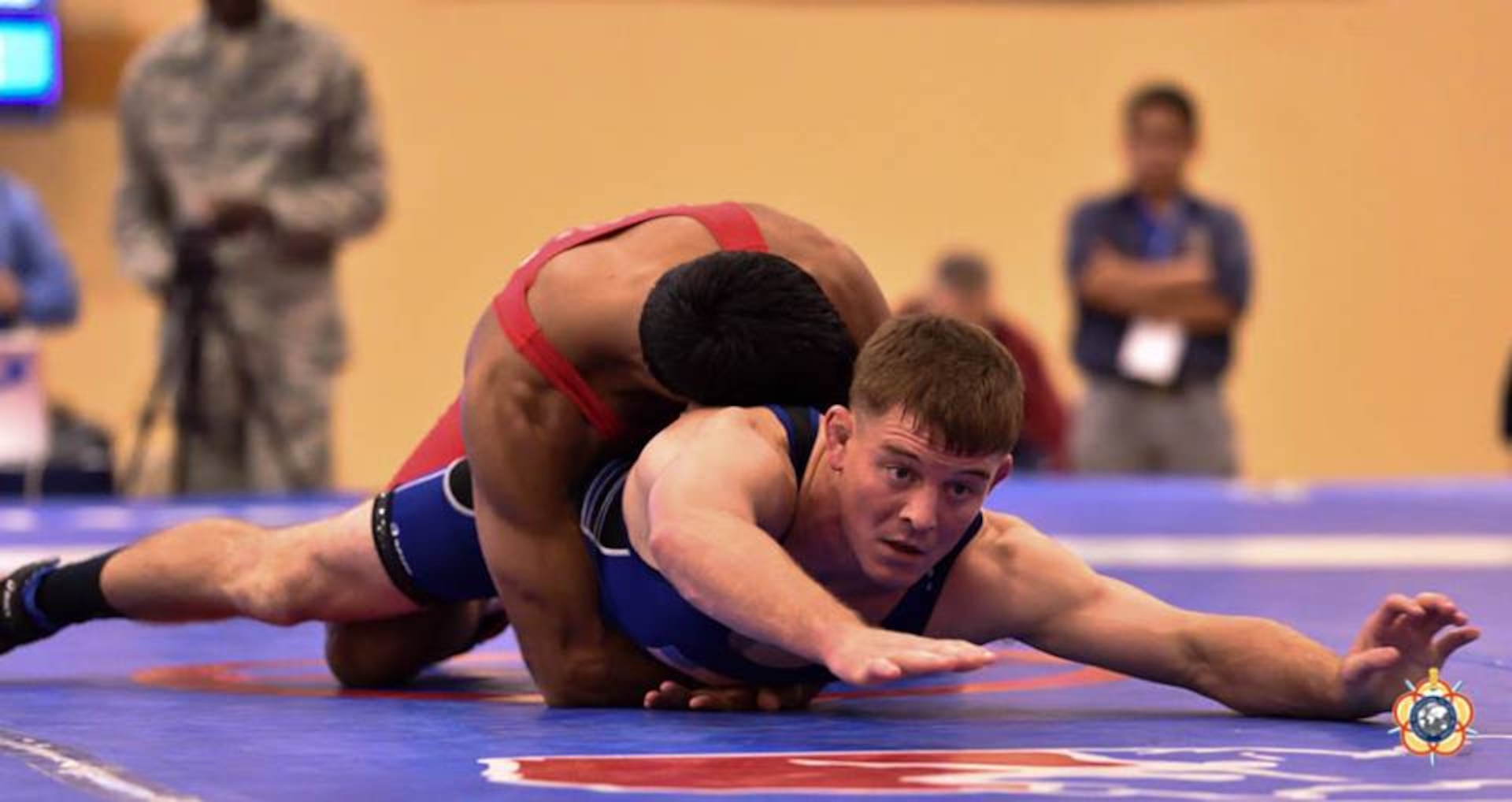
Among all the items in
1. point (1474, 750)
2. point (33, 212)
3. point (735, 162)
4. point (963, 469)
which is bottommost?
point (1474, 750)

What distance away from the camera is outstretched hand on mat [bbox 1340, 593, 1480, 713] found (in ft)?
10.8

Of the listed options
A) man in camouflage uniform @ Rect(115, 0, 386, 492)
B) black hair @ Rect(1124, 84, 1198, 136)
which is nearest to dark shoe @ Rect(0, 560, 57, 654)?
man in camouflage uniform @ Rect(115, 0, 386, 492)

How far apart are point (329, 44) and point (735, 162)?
13.7ft

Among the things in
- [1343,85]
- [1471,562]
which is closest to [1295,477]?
[1343,85]

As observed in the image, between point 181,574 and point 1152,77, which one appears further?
point 1152,77

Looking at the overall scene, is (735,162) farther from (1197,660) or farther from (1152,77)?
(1197,660)

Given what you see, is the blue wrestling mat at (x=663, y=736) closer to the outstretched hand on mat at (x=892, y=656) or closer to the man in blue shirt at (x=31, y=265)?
the outstretched hand on mat at (x=892, y=656)

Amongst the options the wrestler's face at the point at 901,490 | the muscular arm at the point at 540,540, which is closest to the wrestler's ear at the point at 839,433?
the wrestler's face at the point at 901,490

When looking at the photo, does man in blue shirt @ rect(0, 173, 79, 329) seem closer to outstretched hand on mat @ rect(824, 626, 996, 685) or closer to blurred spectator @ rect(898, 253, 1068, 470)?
blurred spectator @ rect(898, 253, 1068, 470)

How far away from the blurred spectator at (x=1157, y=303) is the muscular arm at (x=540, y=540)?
476 cm

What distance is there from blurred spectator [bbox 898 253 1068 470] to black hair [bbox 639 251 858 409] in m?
6.33

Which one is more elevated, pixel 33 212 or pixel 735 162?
pixel 735 162

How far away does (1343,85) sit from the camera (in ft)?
39.5

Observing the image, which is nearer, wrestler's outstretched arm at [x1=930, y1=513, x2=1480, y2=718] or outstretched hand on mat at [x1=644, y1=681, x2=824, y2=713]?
wrestler's outstretched arm at [x1=930, y1=513, x2=1480, y2=718]
